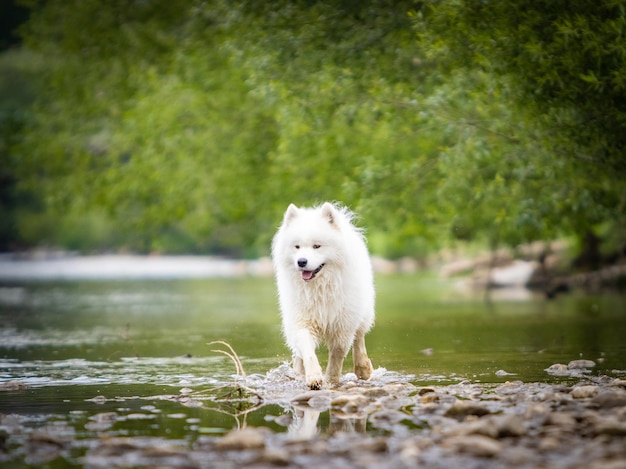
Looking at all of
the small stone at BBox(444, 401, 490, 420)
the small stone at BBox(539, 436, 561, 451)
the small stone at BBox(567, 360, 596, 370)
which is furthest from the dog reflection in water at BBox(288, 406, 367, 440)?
the small stone at BBox(567, 360, 596, 370)

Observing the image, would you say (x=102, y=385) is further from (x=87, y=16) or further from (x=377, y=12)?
(x=87, y=16)

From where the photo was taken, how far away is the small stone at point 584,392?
8.23m

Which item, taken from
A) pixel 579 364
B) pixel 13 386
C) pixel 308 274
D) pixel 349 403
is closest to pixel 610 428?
pixel 349 403

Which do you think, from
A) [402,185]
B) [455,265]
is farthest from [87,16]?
[455,265]

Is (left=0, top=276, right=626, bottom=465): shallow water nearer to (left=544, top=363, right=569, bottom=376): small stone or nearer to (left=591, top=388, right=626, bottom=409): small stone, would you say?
(left=544, top=363, right=569, bottom=376): small stone

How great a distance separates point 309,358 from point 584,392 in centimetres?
264

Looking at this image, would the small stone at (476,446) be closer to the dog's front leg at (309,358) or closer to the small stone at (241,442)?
the small stone at (241,442)

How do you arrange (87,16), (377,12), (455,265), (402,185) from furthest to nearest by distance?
1. (455,265)
2. (87,16)
3. (402,185)
4. (377,12)

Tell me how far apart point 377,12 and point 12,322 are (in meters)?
10.4

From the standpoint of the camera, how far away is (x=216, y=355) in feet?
45.7

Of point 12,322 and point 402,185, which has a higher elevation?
point 402,185

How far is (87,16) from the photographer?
2795cm

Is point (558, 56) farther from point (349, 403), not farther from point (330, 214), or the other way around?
point (349, 403)

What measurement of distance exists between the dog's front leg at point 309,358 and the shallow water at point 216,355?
27cm
